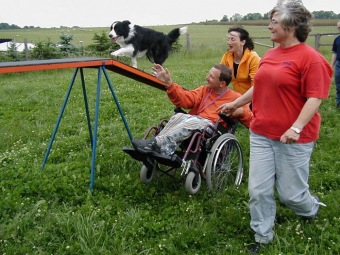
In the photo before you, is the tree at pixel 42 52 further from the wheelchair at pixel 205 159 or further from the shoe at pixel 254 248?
the shoe at pixel 254 248

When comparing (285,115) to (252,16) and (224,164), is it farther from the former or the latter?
(252,16)

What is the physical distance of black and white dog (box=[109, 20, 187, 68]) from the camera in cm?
1230

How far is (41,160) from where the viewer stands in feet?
16.7

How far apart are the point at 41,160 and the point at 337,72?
5.90 m

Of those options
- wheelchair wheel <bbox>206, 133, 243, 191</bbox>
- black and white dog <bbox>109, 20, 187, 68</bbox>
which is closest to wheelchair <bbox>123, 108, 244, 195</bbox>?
wheelchair wheel <bbox>206, 133, 243, 191</bbox>

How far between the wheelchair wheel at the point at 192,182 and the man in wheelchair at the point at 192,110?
0.31 meters

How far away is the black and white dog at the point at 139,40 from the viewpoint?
12.3m

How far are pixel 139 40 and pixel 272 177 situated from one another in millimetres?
10009

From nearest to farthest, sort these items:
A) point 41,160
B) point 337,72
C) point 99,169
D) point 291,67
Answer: point 291,67, point 99,169, point 41,160, point 337,72

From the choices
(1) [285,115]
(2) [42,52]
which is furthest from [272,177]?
(2) [42,52]

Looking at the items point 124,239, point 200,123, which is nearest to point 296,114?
point 200,123

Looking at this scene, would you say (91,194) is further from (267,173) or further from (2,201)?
(267,173)

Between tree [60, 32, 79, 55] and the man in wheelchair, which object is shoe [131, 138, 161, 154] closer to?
the man in wheelchair

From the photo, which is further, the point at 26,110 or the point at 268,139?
the point at 26,110
